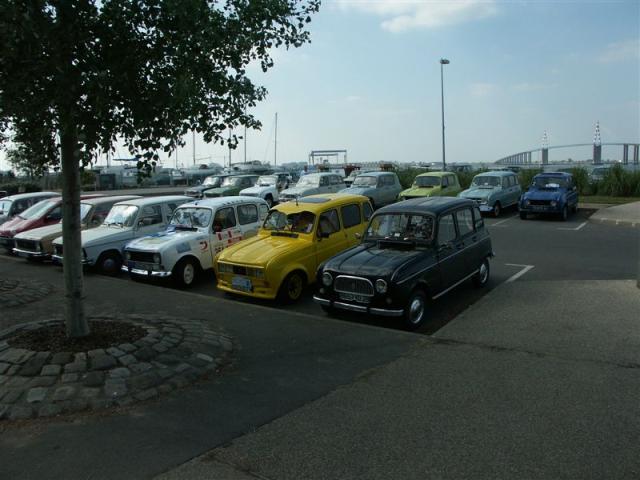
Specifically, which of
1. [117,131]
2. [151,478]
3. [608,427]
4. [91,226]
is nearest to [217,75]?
[117,131]

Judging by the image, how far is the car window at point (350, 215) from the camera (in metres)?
10.5

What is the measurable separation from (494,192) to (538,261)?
9.32 m

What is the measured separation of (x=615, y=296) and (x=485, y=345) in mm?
3512

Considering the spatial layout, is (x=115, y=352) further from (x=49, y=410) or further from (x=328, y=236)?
(x=328, y=236)

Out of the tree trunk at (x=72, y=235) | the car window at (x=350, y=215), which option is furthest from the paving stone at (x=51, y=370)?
the car window at (x=350, y=215)

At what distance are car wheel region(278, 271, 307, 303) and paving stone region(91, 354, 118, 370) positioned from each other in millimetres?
3586

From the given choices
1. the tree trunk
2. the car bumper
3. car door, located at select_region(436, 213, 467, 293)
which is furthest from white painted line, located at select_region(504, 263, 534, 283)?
the tree trunk

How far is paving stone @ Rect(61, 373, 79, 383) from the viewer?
→ 539 centimetres

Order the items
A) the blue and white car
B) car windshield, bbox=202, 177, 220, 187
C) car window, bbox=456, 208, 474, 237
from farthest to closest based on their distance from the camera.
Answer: car windshield, bbox=202, 177, 220, 187 → the blue and white car → car window, bbox=456, 208, 474, 237

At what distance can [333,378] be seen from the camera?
227 inches

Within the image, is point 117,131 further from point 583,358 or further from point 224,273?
point 583,358

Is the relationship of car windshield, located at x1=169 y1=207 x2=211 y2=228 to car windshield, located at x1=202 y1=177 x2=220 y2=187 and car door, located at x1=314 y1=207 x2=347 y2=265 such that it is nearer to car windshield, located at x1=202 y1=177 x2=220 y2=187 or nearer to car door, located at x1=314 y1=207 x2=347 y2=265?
car door, located at x1=314 y1=207 x2=347 y2=265

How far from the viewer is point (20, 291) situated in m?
9.75

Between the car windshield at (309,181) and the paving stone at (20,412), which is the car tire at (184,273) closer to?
the paving stone at (20,412)
